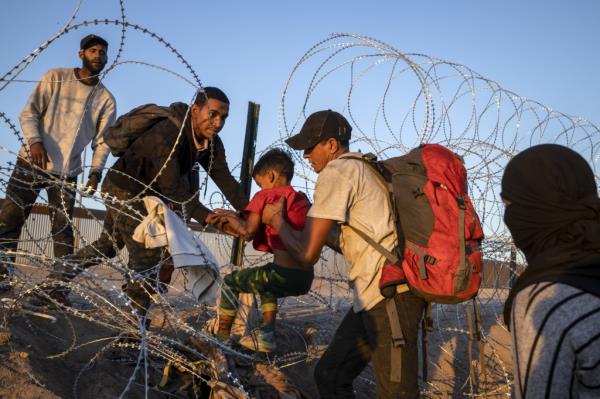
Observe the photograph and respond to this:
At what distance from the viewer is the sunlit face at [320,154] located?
10.7 ft

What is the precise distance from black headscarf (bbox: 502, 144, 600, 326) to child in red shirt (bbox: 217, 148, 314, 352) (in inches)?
103

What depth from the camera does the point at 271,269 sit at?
4.44m

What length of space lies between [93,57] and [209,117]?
1412 mm

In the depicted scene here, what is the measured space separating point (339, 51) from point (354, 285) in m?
2.08

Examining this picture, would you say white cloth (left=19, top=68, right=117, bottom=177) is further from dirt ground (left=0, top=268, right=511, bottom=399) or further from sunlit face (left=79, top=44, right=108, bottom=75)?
dirt ground (left=0, top=268, right=511, bottom=399)

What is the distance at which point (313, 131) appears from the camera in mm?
3273

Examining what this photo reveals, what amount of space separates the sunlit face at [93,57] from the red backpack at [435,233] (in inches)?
121

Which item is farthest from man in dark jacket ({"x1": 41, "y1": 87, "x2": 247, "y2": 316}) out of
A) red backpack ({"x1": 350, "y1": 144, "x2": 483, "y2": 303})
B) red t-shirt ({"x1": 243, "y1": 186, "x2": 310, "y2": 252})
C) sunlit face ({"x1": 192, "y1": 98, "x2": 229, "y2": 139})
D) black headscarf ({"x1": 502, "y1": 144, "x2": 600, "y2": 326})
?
black headscarf ({"x1": 502, "y1": 144, "x2": 600, "y2": 326})

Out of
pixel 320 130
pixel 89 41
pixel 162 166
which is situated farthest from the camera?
pixel 89 41

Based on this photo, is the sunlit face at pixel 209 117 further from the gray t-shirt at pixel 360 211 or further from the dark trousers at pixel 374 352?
the dark trousers at pixel 374 352

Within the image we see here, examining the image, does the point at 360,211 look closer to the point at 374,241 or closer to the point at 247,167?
the point at 374,241

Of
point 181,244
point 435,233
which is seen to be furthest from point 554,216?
point 181,244

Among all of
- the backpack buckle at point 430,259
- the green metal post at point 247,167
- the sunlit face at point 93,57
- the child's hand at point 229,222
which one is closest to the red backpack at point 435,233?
the backpack buckle at point 430,259

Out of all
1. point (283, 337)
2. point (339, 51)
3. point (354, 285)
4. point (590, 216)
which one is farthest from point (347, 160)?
point (283, 337)
